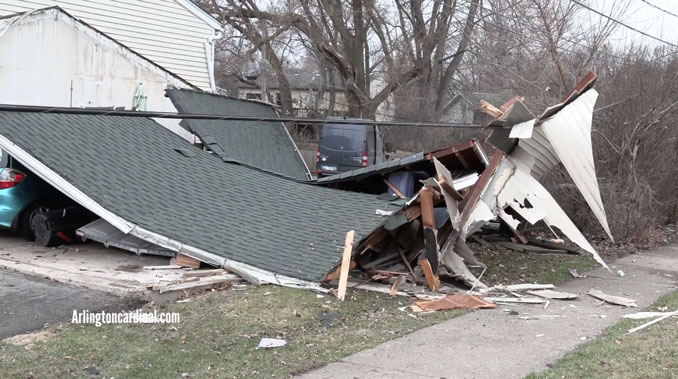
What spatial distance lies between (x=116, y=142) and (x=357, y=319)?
5766 mm

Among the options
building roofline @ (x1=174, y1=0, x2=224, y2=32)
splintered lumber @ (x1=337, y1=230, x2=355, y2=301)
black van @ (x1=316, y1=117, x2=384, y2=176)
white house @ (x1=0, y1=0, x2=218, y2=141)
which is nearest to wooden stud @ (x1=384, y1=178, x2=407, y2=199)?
splintered lumber @ (x1=337, y1=230, x2=355, y2=301)

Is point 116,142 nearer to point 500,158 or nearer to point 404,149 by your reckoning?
point 500,158

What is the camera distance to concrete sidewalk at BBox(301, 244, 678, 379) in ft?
18.0

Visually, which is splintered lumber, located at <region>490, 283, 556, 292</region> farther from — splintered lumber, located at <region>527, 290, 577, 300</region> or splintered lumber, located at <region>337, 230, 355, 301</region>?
splintered lumber, located at <region>337, 230, 355, 301</region>

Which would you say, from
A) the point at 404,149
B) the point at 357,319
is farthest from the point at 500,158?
the point at 404,149

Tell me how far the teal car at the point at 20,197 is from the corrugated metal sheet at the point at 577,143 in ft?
23.8

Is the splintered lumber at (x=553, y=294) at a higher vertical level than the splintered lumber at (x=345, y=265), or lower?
lower

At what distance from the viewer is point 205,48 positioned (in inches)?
776

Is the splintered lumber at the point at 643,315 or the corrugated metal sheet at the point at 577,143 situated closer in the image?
the splintered lumber at the point at 643,315

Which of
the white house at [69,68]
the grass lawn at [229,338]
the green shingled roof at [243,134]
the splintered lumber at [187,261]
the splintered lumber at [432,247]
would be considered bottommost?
the grass lawn at [229,338]

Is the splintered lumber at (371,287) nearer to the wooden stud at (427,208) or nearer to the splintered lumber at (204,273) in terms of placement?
the wooden stud at (427,208)

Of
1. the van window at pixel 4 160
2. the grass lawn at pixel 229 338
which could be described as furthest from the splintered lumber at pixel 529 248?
the van window at pixel 4 160

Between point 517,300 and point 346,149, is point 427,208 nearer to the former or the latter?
point 517,300

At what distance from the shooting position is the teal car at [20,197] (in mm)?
9820
